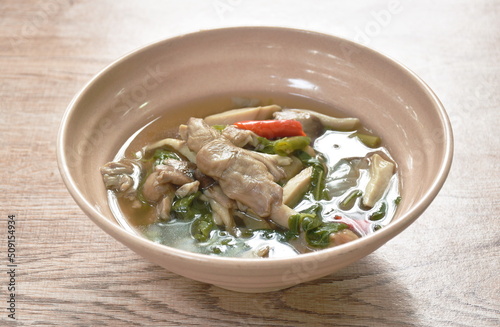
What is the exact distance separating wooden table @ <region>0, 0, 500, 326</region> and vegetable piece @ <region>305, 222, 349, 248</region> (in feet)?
0.42

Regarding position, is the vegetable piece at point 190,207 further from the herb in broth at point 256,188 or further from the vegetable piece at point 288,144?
the vegetable piece at point 288,144

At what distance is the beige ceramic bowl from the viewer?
158 cm

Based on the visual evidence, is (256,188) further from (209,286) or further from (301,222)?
(209,286)

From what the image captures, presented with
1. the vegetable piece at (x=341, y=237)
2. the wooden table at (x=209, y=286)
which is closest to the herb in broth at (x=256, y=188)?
the vegetable piece at (x=341, y=237)

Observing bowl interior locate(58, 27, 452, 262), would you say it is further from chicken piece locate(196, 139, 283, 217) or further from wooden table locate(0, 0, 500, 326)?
chicken piece locate(196, 139, 283, 217)

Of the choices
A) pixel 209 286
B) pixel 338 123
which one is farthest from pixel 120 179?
pixel 338 123

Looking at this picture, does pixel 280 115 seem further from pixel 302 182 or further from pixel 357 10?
pixel 357 10

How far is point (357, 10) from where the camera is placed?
10.6 ft

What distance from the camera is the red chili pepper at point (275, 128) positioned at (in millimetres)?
1999

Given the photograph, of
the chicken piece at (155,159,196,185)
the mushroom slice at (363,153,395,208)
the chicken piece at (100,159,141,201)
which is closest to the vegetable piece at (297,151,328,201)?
the mushroom slice at (363,153,395,208)

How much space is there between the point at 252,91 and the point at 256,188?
0.66 meters

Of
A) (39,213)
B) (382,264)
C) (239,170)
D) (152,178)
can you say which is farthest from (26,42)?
(382,264)

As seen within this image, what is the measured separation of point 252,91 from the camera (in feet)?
7.44

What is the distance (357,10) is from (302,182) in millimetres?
1750
